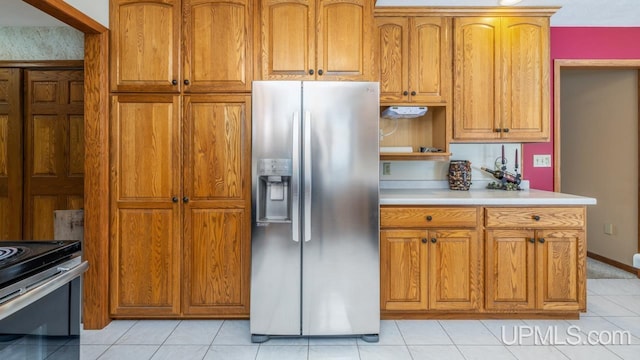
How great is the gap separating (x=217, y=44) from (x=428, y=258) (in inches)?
79.8

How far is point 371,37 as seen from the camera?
7.91 feet

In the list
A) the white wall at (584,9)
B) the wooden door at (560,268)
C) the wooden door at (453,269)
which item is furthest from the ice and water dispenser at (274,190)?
the wooden door at (560,268)

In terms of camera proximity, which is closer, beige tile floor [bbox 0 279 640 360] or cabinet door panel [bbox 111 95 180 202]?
beige tile floor [bbox 0 279 640 360]

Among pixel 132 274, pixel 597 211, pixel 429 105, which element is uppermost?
pixel 429 105

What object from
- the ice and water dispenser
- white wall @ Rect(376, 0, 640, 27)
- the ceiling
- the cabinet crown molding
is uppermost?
white wall @ Rect(376, 0, 640, 27)

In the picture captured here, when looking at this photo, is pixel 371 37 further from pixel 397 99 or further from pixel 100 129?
pixel 100 129

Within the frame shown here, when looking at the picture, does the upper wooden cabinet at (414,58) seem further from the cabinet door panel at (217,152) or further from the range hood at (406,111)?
the cabinet door panel at (217,152)

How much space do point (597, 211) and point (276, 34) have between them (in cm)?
397

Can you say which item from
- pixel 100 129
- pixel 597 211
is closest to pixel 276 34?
pixel 100 129

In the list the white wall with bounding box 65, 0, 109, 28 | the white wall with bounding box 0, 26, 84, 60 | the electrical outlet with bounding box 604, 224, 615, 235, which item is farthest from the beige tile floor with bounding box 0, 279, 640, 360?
the white wall with bounding box 0, 26, 84, 60

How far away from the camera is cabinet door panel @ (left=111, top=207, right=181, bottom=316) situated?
7.94 ft

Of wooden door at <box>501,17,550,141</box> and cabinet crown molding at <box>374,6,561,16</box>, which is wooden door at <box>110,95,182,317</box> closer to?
cabinet crown molding at <box>374,6,561,16</box>

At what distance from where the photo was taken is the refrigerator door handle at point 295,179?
2.13m
